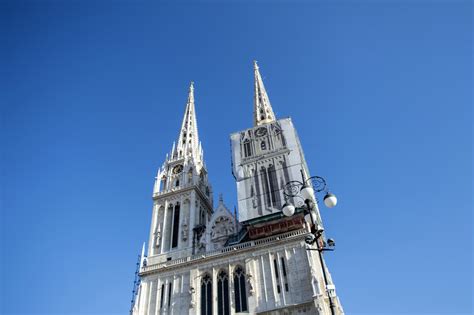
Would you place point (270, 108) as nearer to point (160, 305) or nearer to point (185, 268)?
point (185, 268)

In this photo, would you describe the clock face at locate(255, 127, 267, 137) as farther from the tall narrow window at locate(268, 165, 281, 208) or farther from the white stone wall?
the white stone wall

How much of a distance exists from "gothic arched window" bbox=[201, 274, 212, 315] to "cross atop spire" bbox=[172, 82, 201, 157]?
1956 cm

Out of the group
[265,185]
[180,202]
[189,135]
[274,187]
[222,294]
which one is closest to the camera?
[222,294]

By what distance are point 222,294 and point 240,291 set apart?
1.77 metres

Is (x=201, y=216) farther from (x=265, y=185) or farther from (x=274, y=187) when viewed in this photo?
(x=274, y=187)

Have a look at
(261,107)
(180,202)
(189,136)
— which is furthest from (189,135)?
(180,202)

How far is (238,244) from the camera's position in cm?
3594

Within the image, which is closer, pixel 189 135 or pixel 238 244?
pixel 238 244

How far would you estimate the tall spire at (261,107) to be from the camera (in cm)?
5328

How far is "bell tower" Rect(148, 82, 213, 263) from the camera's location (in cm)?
3956

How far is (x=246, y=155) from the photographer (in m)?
44.2

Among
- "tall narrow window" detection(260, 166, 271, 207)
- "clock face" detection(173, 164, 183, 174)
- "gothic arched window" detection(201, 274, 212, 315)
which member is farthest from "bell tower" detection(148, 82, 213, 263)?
"tall narrow window" detection(260, 166, 271, 207)

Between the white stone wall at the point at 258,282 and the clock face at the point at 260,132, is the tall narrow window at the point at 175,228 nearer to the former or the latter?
the white stone wall at the point at 258,282

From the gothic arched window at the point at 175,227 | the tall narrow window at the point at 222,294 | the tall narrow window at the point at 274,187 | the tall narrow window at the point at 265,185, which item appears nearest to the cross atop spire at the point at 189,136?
the gothic arched window at the point at 175,227
